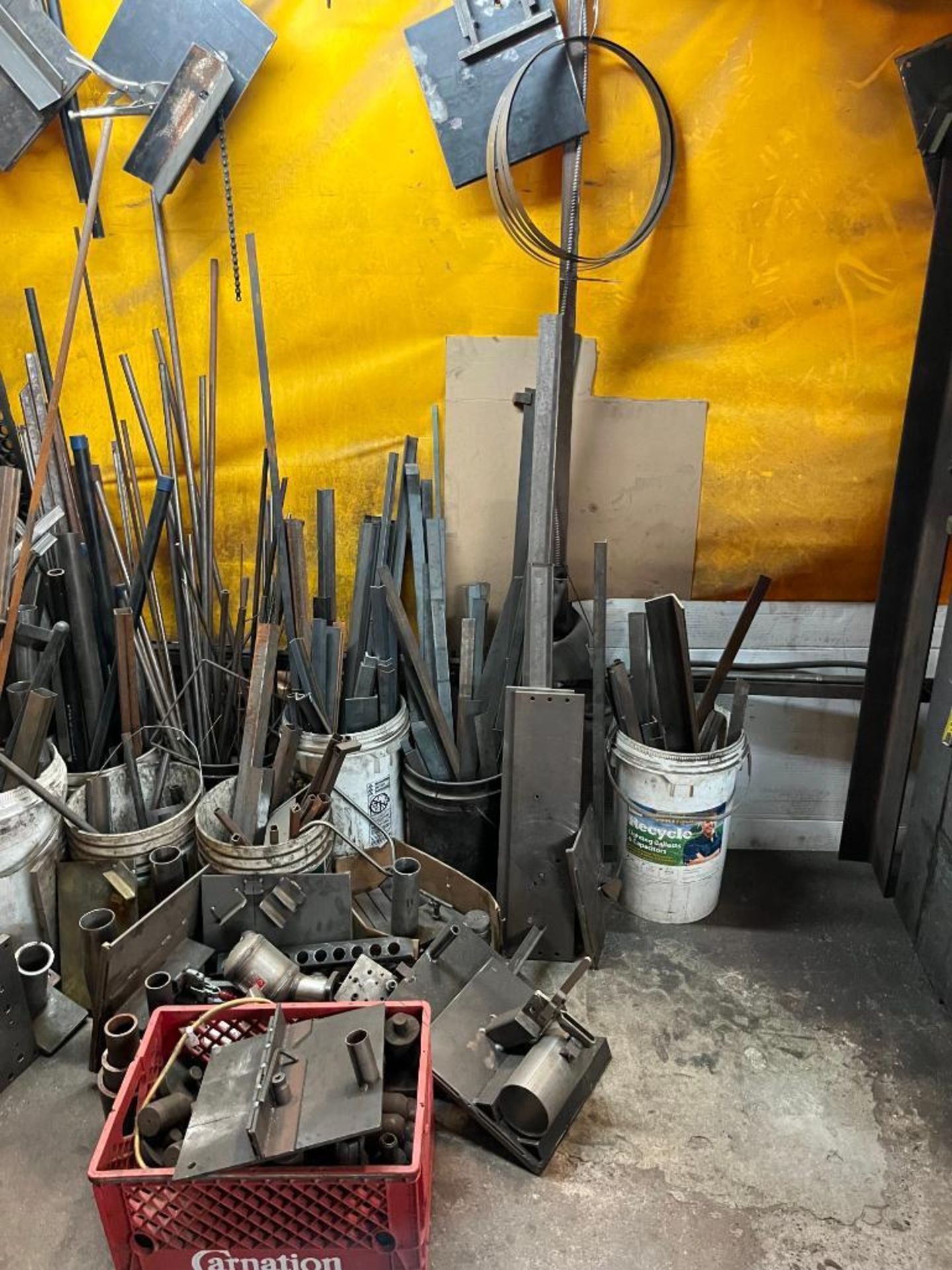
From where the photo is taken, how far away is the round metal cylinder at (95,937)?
1741 mm

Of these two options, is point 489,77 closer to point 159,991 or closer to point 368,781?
point 368,781

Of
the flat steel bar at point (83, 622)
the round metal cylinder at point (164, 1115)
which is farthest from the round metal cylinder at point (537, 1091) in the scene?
the flat steel bar at point (83, 622)

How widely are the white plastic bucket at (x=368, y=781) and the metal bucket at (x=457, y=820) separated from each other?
0.18 ft

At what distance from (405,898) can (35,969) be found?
77 cm

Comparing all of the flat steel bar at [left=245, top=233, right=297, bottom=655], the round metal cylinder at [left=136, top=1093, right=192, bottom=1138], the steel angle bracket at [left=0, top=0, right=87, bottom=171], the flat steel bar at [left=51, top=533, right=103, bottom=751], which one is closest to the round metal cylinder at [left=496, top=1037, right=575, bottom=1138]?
the round metal cylinder at [left=136, top=1093, right=192, bottom=1138]

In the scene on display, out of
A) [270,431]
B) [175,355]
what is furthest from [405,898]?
[175,355]

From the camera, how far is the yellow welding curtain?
6.49 feet

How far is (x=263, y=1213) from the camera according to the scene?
1386 mm

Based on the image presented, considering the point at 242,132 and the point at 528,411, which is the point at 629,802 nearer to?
the point at 528,411

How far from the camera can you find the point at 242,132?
2.04m

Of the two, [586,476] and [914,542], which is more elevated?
[586,476]

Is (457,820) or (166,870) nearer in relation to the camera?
(166,870)

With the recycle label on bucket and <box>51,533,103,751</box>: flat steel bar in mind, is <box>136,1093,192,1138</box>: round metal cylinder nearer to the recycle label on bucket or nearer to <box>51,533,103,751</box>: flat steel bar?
<box>51,533,103,751</box>: flat steel bar

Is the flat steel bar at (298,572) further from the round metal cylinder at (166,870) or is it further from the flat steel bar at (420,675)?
the round metal cylinder at (166,870)
